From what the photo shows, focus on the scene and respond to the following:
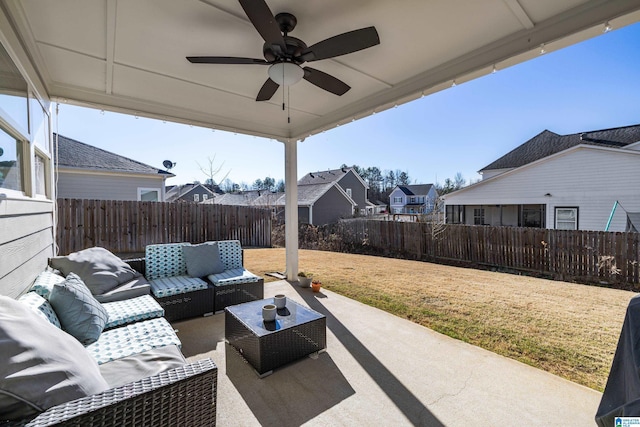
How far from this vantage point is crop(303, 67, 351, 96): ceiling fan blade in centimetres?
253

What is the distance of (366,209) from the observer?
24.7m

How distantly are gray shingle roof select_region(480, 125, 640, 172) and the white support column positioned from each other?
12.2 metres

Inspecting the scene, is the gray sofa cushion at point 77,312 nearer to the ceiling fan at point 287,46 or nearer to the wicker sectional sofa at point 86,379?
the wicker sectional sofa at point 86,379

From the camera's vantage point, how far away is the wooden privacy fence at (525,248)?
591 centimetres

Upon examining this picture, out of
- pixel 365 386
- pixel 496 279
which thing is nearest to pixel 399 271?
pixel 496 279

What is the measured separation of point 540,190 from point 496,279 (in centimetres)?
728

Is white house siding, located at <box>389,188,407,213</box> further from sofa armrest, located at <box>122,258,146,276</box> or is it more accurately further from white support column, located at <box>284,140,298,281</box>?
sofa armrest, located at <box>122,258,146,276</box>

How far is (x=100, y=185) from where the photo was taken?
9211 millimetres

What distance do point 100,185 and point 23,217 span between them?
844 centimetres

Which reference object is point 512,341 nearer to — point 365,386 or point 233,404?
point 365,386

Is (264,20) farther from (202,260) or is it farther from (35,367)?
(202,260)

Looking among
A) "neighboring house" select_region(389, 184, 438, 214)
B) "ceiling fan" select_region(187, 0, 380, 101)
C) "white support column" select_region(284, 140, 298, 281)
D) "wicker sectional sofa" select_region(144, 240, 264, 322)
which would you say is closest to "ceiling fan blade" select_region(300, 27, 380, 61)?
"ceiling fan" select_region(187, 0, 380, 101)

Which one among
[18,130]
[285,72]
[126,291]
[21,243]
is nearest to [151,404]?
[21,243]

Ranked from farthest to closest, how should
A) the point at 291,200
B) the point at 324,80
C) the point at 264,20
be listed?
the point at 291,200
the point at 324,80
the point at 264,20
